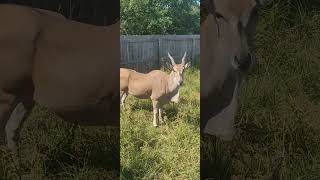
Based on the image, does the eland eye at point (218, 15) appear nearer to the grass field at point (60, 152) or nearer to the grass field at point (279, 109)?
the grass field at point (279, 109)

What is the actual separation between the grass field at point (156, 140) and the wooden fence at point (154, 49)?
234 mm

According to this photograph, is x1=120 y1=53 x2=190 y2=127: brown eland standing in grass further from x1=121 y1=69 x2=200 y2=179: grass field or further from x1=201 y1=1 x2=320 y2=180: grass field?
x1=201 y1=1 x2=320 y2=180: grass field

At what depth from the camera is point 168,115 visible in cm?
272

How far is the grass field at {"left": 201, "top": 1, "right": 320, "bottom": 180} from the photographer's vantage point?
2574 millimetres

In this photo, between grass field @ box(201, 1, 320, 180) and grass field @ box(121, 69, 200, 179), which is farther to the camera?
grass field @ box(121, 69, 200, 179)

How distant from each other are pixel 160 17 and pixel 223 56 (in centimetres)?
46

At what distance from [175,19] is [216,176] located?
3.32 feet

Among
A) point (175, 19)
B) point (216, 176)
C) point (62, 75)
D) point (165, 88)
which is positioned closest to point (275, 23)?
point (175, 19)

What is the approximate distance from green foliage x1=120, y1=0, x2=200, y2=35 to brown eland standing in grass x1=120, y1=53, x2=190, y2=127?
183 mm

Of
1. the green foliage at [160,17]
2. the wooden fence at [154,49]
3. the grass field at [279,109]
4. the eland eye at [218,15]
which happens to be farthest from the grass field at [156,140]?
the eland eye at [218,15]

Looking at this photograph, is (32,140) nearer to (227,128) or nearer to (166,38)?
(166,38)

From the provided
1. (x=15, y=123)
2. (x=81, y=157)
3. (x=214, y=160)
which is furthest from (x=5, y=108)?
(x=214, y=160)

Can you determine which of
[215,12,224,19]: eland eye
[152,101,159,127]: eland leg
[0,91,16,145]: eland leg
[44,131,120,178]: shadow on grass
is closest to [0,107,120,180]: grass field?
[44,131,120,178]: shadow on grass

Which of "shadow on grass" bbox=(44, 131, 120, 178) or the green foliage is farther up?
the green foliage
